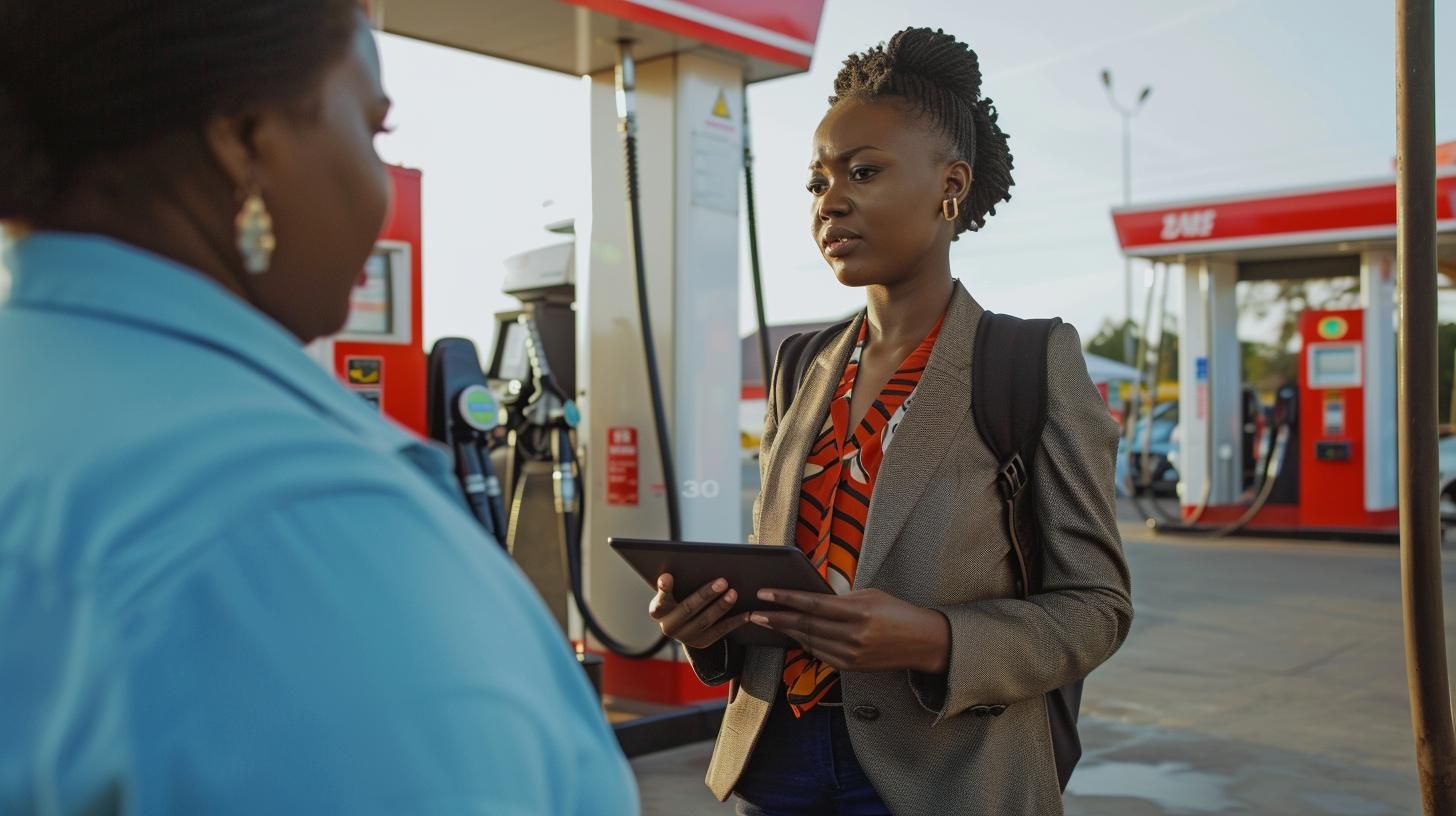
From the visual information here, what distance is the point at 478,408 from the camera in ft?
17.6

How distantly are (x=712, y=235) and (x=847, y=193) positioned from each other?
4152mm

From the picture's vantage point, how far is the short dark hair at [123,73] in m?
0.72

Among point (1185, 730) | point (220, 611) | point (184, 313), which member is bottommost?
point (1185, 730)

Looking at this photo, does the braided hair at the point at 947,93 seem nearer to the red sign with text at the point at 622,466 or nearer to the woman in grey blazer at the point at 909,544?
the woman in grey blazer at the point at 909,544

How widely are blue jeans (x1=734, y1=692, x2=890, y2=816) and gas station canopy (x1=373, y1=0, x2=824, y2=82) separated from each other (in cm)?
391

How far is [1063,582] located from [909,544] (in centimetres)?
22

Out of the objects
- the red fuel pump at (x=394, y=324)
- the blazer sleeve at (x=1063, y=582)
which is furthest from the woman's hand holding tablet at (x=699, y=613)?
the red fuel pump at (x=394, y=324)

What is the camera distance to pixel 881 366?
208cm

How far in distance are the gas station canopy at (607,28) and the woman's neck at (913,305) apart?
3524 mm

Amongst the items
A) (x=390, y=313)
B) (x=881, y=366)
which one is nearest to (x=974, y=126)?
(x=881, y=366)

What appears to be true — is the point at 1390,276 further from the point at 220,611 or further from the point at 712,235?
the point at 220,611

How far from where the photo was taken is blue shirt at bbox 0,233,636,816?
595 millimetres

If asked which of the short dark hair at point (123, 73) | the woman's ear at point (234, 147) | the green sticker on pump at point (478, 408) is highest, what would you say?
Result: the short dark hair at point (123, 73)

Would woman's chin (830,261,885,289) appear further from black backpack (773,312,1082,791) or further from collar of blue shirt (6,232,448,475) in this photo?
collar of blue shirt (6,232,448,475)
